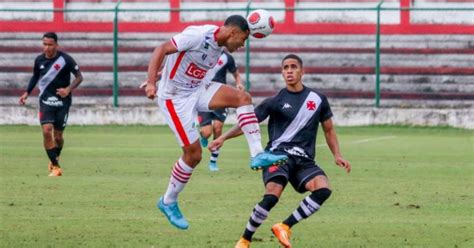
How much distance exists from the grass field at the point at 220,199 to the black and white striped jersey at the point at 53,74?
3.83 feet

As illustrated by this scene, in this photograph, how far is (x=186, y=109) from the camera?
12.7m

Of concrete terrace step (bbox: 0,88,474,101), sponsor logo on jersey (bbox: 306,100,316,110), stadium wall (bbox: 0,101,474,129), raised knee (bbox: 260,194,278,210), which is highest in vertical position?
sponsor logo on jersey (bbox: 306,100,316,110)

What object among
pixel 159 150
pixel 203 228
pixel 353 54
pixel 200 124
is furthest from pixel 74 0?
pixel 203 228

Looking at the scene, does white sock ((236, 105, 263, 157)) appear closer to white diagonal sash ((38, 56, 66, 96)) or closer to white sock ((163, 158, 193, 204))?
white sock ((163, 158, 193, 204))

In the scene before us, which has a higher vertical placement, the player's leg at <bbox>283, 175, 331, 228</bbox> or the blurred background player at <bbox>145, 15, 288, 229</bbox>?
the blurred background player at <bbox>145, 15, 288, 229</bbox>

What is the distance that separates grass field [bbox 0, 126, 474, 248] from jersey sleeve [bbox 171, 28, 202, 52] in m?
1.87

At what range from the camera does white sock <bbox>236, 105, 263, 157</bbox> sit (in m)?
12.1

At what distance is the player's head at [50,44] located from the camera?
1925 centimetres

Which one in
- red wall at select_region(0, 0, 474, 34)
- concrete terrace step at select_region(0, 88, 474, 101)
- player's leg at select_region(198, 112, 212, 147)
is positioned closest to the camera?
player's leg at select_region(198, 112, 212, 147)

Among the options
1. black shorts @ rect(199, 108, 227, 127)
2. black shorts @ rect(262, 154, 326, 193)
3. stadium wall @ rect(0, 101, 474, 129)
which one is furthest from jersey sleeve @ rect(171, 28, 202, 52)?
stadium wall @ rect(0, 101, 474, 129)

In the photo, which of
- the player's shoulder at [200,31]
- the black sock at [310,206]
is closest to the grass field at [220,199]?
the black sock at [310,206]

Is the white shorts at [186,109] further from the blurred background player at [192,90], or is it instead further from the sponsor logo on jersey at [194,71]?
the sponsor logo on jersey at [194,71]

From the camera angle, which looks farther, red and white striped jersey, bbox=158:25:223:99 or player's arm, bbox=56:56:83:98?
player's arm, bbox=56:56:83:98

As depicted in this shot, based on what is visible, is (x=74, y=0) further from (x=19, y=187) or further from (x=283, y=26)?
(x=19, y=187)
